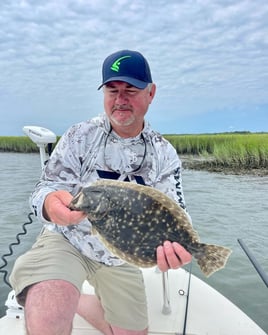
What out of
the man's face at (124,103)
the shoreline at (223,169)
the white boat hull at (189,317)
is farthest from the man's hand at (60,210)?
the shoreline at (223,169)

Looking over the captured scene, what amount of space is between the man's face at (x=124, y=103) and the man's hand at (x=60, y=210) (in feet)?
1.94

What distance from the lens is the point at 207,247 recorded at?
1.96 m

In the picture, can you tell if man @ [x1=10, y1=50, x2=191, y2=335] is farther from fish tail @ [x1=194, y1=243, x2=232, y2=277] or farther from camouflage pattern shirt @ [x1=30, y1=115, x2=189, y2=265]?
fish tail @ [x1=194, y1=243, x2=232, y2=277]

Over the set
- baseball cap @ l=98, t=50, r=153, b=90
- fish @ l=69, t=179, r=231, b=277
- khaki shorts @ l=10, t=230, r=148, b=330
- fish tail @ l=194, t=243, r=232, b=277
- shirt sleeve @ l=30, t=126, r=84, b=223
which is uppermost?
baseball cap @ l=98, t=50, r=153, b=90

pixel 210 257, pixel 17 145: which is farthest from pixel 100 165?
pixel 17 145

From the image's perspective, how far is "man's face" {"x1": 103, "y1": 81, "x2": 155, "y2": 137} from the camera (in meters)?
2.35

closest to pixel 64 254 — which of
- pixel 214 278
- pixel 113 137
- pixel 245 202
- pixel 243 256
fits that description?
pixel 113 137

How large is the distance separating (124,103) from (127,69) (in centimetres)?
19

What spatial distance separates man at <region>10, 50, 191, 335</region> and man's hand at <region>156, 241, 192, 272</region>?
0.03m

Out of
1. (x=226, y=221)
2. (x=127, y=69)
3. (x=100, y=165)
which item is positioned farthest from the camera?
(x=226, y=221)

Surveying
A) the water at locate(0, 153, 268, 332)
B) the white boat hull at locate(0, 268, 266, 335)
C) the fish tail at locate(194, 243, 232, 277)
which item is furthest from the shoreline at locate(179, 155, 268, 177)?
the fish tail at locate(194, 243, 232, 277)

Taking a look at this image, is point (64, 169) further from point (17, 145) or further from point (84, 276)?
point (17, 145)

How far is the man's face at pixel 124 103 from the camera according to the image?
2.35 m

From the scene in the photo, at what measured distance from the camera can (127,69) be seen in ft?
7.55
